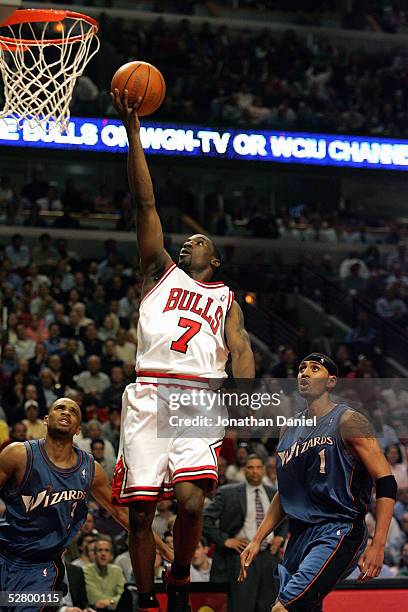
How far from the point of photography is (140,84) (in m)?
5.71

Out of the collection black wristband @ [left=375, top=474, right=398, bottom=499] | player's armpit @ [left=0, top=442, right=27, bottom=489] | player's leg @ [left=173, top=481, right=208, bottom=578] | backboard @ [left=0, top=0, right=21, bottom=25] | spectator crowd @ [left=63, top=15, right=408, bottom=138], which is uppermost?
spectator crowd @ [left=63, top=15, right=408, bottom=138]

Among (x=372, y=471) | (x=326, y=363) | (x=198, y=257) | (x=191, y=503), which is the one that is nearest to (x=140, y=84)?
(x=198, y=257)

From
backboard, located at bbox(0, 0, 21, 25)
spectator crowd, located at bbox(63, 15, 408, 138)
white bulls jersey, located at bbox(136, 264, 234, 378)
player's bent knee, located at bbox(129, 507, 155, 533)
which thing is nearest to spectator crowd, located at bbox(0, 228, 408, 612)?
white bulls jersey, located at bbox(136, 264, 234, 378)

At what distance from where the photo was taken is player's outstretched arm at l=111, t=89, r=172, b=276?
18.2 feet

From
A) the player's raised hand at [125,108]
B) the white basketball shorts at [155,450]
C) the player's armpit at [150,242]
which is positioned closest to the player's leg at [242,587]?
the white basketball shorts at [155,450]

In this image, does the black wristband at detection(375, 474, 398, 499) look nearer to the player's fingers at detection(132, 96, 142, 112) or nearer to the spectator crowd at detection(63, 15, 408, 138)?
the player's fingers at detection(132, 96, 142, 112)

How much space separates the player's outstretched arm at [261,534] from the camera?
5.71m

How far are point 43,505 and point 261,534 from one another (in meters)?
1.26

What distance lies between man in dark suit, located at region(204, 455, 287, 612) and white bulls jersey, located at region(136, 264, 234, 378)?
83.2 inches

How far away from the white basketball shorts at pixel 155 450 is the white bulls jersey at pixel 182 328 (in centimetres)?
8

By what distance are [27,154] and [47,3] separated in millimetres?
4369

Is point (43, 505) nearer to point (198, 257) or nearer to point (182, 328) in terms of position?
point (182, 328)

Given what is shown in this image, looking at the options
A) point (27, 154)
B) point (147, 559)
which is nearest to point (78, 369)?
point (27, 154)

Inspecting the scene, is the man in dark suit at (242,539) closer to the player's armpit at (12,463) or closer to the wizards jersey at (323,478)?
the wizards jersey at (323,478)
